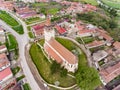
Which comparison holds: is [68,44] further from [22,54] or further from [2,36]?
[2,36]

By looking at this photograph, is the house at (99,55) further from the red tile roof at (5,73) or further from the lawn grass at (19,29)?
the lawn grass at (19,29)

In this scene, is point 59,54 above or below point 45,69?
above

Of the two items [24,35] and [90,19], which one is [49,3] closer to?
[90,19]

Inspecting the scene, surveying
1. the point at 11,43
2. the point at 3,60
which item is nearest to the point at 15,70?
the point at 3,60

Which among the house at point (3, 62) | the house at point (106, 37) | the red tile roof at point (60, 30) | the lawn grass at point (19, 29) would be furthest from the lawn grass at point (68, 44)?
the house at point (3, 62)

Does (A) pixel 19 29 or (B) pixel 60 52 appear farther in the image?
(A) pixel 19 29

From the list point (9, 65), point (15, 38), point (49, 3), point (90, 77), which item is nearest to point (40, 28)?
point (15, 38)

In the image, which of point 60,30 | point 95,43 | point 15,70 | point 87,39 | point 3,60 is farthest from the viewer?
point 60,30
